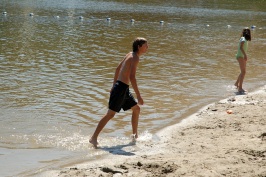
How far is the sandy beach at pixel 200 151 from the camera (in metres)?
5.80

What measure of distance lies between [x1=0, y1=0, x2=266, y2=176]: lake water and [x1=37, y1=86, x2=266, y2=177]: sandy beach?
→ 40 centimetres

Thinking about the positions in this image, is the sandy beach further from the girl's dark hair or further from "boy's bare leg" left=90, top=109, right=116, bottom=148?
the girl's dark hair

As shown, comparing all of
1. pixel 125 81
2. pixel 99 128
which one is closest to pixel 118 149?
pixel 99 128

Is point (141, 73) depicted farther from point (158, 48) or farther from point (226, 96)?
point (158, 48)

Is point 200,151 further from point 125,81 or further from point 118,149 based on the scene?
point 125,81

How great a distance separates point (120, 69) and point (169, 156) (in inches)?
64.0

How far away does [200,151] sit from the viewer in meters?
6.76

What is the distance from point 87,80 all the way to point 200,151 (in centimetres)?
590

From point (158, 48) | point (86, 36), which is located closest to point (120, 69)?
point (158, 48)

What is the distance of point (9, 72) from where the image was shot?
12.6 metres

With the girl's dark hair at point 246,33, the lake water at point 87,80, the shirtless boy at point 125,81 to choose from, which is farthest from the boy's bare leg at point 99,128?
the girl's dark hair at point 246,33

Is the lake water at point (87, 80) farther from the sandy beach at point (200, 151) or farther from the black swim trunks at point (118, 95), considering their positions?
the black swim trunks at point (118, 95)

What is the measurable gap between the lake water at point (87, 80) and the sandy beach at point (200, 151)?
0.40 metres

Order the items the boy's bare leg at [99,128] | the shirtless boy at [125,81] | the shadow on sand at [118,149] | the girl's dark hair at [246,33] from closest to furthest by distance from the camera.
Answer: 1. the shadow on sand at [118,149]
2. the shirtless boy at [125,81]
3. the boy's bare leg at [99,128]
4. the girl's dark hair at [246,33]
